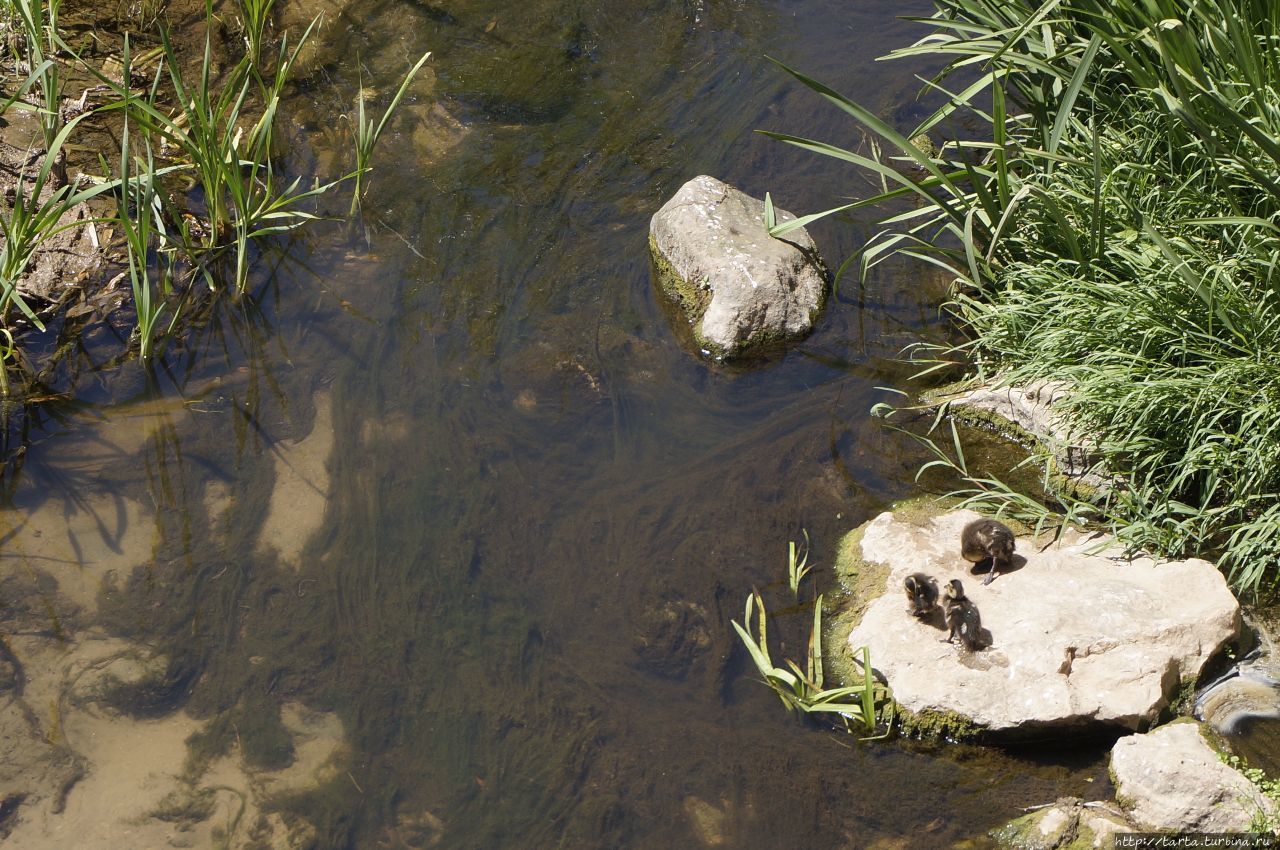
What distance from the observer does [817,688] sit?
4.09 m

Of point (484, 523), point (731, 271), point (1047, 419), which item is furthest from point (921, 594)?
point (731, 271)

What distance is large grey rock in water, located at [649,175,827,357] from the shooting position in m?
5.43

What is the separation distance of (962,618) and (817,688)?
0.65 meters

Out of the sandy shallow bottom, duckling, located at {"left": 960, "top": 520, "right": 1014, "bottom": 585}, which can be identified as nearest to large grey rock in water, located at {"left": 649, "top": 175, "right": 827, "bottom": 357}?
duckling, located at {"left": 960, "top": 520, "right": 1014, "bottom": 585}

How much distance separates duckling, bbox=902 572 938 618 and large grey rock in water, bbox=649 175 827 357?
1834mm

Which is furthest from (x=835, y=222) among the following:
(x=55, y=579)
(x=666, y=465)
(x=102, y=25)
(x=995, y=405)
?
(x=102, y=25)

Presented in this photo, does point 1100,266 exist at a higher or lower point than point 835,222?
higher

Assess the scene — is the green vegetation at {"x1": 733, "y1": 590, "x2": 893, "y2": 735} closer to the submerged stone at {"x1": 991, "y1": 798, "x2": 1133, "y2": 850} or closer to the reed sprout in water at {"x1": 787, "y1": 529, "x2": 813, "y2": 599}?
the reed sprout in water at {"x1": 787, "y1": 529, "x2": 813, "y2": 599}

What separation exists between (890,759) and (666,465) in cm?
177

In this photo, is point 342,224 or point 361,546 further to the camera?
point 342,224

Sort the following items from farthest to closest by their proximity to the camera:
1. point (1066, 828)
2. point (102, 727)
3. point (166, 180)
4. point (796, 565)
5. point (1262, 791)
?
point (166, 180), point (796, 565), point (102, 727), point (1066, 828), point (1262, 791)

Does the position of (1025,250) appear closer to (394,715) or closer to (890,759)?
(890,759)

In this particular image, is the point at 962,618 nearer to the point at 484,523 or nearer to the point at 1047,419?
the point at 1047,419

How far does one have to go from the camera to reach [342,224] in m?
6.20
